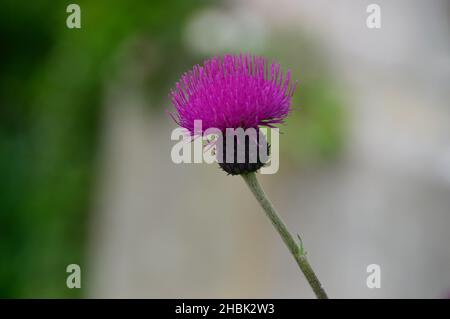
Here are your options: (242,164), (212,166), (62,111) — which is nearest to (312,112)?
(212,166)

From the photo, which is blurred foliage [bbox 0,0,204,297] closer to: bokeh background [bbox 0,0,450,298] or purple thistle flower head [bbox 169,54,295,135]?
bokeh background [bbox 0,0,450,298]

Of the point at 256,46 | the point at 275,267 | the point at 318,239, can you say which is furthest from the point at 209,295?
the point at 256,46

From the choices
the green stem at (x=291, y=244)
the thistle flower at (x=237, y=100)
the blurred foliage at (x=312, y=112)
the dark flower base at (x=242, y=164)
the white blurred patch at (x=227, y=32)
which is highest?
the white blurred patch at (x=227, y=32)

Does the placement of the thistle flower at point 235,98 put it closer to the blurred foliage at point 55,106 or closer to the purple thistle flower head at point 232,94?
the purple thistle flower head at point 232,94

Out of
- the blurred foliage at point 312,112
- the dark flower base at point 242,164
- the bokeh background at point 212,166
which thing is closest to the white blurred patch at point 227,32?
the bokeh background at point 212,166

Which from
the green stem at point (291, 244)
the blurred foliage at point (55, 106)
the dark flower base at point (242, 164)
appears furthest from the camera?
the blurred foliage at point (55, 106)

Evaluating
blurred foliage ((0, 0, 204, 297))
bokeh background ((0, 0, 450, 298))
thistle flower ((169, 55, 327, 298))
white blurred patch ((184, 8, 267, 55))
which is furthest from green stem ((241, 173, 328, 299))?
blurred foliage ((0, 0, 204, 297))
